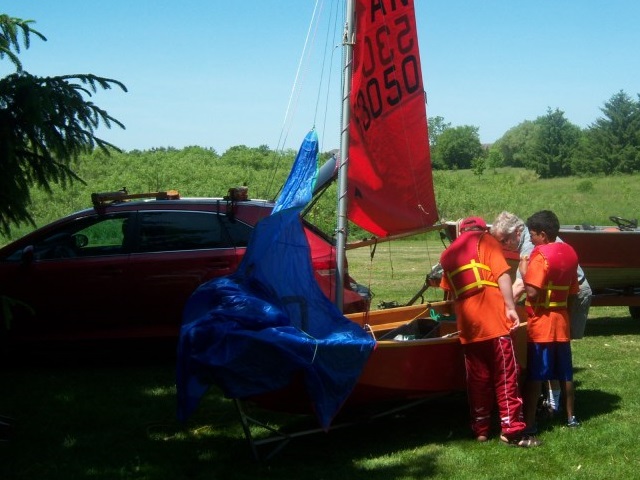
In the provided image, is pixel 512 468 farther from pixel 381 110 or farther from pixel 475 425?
pixel 381 110

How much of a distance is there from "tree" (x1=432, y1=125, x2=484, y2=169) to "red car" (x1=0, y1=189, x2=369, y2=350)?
75.6 m

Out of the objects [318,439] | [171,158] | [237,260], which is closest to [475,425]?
[318,439]

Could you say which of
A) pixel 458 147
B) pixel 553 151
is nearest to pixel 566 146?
pixel 553 151

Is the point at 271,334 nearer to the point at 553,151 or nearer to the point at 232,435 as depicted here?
the point at 232,435

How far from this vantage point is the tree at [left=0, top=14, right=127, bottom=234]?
641 centimetres

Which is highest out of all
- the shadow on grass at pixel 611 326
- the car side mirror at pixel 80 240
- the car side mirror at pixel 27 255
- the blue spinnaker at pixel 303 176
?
the blue spinnaker at pixel 303 176

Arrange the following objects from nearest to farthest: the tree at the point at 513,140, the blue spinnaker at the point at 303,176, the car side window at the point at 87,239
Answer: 1. the blue spinnaker at the point at 303,176
2. the car side window at the point at 87,239
3. the tree at the point at 513,140

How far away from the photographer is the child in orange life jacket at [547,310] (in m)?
6.21

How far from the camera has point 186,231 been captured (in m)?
8.73

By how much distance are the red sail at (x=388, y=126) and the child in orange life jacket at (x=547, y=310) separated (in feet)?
3.92

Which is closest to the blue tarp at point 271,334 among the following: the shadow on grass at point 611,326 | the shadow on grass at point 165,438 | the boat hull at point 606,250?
the shadow on grass at point 165,438

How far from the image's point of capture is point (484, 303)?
5.99m

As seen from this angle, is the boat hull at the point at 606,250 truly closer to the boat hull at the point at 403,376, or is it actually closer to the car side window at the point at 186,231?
the car side window at the point at 186,231

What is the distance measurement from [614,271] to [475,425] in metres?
4.88
